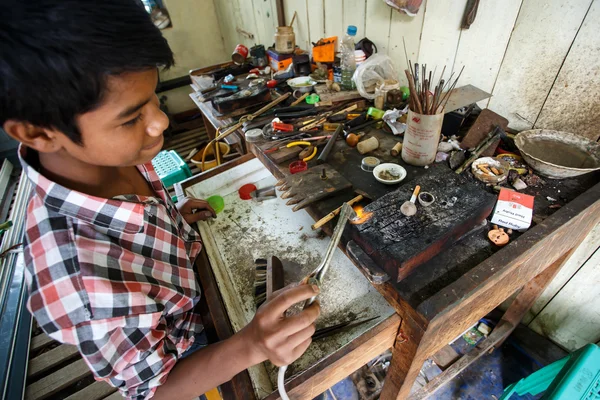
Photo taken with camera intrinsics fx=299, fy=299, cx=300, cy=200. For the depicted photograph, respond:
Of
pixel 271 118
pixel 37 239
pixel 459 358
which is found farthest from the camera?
pixel 271 118

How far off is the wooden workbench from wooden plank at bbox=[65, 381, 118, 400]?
29.4 inches

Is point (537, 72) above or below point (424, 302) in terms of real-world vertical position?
above

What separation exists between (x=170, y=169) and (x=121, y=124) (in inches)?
65.2

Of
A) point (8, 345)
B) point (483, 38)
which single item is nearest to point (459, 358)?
point (483, 38)

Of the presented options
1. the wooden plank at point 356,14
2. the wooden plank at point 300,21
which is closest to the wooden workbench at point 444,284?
the wooden plank at point 356,14

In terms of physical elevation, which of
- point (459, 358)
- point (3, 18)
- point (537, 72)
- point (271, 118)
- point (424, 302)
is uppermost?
point (3, 18)

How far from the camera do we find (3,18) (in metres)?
0.46

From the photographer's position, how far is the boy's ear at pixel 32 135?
0.54 m

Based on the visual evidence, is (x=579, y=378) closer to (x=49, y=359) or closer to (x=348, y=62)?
(x=348, y=62)

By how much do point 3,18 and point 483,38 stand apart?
1.45 metres

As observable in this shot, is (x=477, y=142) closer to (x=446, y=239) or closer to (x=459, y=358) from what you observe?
(x=446, y=239)

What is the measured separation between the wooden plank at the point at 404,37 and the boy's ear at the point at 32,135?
1.50 m

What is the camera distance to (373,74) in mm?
1596

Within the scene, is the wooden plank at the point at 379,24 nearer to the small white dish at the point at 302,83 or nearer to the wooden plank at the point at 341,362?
the small white dish at the point at 302,83
